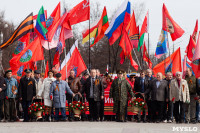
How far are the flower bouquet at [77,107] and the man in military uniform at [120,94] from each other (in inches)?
43.2

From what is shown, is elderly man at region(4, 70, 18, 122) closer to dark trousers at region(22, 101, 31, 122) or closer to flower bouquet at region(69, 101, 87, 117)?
dark trousers at region(22, 101, 31, 122)

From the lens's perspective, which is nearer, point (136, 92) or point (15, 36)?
point (136, 92)

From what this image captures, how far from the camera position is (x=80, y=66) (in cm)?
1752

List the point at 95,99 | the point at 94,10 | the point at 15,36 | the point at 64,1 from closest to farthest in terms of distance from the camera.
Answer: the point at 95,99, the point at 15,36, the point at 64,1, the point at 94,10

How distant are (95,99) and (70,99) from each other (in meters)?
1.19

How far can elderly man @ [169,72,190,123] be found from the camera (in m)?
15.0

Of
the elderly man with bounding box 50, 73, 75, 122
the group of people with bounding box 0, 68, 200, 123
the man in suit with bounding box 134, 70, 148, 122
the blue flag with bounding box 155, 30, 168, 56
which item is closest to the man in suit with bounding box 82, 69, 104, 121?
the group of people with bounding box 0, 68, 200, 123

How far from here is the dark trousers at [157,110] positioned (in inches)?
612

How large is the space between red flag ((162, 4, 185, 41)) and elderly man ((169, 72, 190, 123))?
4.39m

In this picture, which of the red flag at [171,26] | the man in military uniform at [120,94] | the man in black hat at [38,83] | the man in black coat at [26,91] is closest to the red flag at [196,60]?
the red flag at [171,26]

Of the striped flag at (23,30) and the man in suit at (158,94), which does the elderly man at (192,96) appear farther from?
the striped flag at (23,30)

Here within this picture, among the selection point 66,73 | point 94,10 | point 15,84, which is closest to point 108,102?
point 66,73

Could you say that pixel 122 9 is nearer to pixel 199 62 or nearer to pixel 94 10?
pixel 199 62

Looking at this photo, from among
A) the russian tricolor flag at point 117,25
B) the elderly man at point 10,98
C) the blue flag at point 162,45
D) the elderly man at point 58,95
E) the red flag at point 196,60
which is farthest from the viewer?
the blue flag at point 162,45
